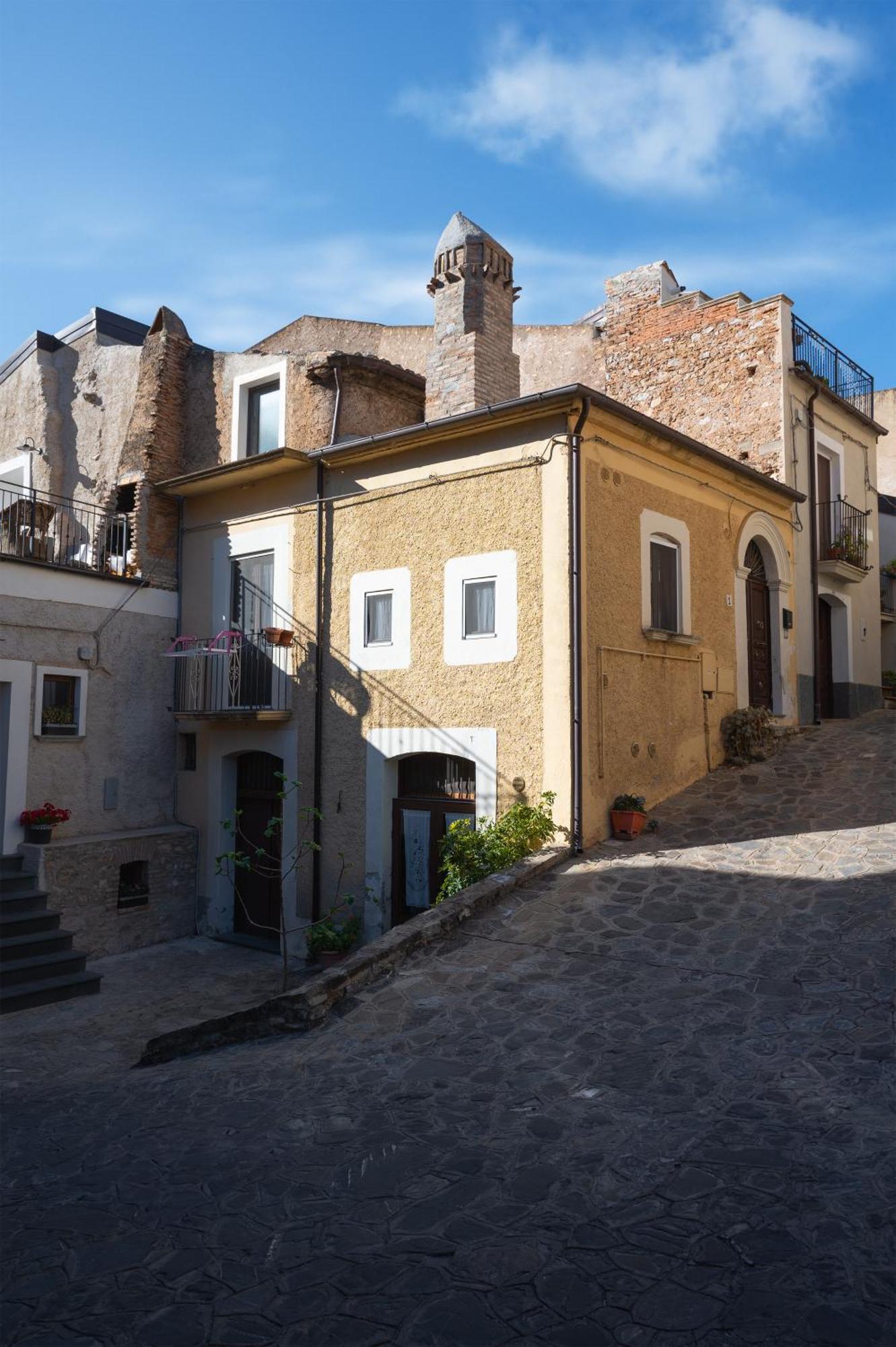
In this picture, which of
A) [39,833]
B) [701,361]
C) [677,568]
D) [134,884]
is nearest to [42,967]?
[39,833]

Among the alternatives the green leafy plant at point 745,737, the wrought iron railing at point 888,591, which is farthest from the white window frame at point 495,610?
the wrought iron railing at point 888,591

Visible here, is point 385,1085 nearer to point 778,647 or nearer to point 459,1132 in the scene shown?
point 459,1132

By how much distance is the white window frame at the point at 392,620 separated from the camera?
1167cm

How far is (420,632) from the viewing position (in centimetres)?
1152

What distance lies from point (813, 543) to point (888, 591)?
5522 millimetres

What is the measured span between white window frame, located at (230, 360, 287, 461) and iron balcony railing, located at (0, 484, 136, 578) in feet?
6.56

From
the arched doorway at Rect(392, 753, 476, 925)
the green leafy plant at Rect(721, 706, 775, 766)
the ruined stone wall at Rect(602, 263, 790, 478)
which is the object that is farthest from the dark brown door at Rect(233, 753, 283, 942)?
the ruined stone wall at Rect(602, 263, 790, 478)

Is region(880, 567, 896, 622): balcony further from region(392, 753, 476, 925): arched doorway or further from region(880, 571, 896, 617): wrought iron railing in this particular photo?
region(392, 753, 476, 925): arched doorway

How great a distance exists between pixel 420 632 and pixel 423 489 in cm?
173

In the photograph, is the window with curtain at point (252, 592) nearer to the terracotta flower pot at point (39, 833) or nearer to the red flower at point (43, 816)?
the red flower at point (43, 816)

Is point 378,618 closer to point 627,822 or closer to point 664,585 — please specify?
point 664,585

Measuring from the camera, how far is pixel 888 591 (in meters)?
20.3

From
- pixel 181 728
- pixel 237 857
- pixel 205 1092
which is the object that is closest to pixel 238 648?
pixel 181 728

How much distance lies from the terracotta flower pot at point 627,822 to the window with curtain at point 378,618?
3498mm
